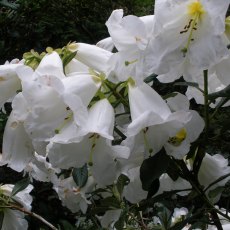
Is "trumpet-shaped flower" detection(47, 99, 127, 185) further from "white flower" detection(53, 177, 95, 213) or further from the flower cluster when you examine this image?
"white flower" detection(53, 177, 95, 213)

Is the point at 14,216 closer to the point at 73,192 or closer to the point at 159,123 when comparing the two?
the point at 73,192

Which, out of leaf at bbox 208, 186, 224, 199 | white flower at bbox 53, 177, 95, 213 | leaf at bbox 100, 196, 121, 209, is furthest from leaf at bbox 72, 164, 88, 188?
leaf at bbox 208, 186, 224, 199

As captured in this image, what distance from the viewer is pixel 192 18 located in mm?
829

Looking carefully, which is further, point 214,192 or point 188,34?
point 214,192

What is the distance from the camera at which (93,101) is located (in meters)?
0.90

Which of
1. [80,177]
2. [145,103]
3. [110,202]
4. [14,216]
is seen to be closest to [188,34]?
[145,103]

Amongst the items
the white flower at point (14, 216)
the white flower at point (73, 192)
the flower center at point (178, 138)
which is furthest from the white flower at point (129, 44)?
the white flower at point (14, 216)

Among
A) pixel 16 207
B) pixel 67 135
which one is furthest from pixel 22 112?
pixel 16 207

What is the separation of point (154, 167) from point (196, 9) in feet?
0.92

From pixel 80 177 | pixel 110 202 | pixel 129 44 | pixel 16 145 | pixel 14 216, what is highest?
pixel 129 44

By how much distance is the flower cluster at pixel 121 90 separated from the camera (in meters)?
0.81

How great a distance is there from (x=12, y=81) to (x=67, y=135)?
192mm

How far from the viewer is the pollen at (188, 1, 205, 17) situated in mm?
795

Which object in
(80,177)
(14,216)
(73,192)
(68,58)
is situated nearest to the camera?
(68,58)
